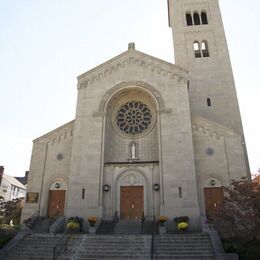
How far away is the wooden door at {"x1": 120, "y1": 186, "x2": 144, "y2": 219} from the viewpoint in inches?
828

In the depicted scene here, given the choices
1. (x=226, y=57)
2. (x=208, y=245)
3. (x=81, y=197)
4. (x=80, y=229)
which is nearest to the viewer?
(x=208, y=245)

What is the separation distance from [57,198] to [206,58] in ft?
72.0

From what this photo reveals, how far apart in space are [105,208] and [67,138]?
745 cm

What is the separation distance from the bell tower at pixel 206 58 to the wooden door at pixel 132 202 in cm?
1136

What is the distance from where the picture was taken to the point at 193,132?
23.2 metres

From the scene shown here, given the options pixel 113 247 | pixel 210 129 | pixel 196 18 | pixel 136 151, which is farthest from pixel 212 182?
pixel 196 18

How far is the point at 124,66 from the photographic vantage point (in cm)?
2555

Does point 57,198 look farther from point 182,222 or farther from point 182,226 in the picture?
point 182,226

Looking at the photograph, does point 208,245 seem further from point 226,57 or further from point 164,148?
point 226,57

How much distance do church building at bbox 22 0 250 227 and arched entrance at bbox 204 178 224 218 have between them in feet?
0.25

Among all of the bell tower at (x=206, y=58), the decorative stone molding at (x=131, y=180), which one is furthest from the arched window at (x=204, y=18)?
the decorative stone molding at (x=131, y=180)

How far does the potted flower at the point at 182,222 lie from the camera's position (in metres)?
17.5

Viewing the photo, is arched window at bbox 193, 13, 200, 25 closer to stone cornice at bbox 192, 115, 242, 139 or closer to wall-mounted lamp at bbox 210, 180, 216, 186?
stone cornice at bbox 192, 115, 242, 139

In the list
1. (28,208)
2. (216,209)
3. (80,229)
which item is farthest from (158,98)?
(28,208)
